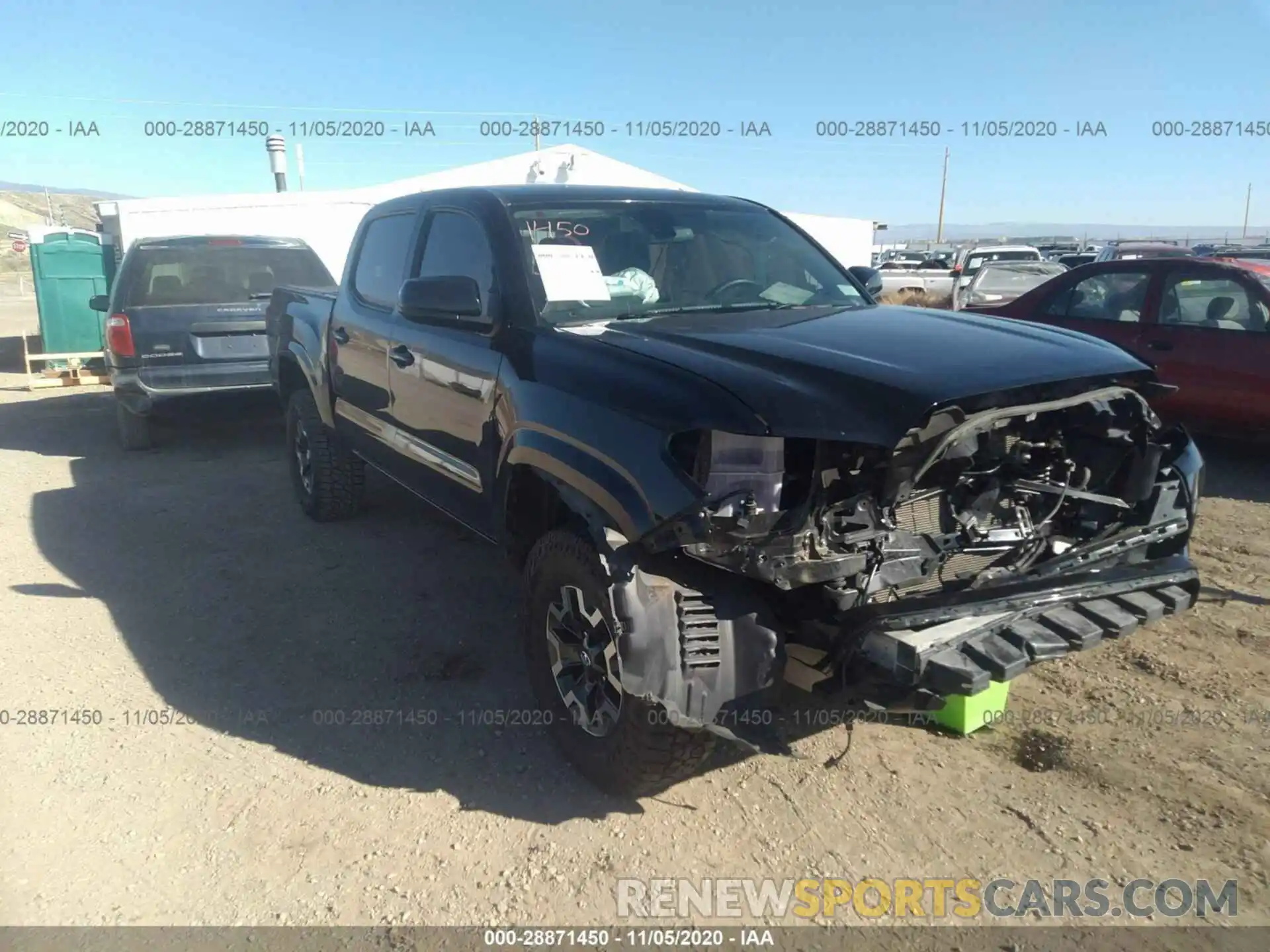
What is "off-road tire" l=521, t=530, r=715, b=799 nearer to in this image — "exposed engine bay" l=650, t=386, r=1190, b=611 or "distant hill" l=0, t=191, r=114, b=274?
"exposed engine bay" l=650, t=386, r=1190, b=611

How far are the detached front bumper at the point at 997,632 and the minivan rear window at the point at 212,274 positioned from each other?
7.04 metres

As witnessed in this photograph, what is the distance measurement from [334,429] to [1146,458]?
14.0 ft

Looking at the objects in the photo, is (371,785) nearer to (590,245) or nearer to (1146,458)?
(590,245)

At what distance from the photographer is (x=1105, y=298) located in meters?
7.70

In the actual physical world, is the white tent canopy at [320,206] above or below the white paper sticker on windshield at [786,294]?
above

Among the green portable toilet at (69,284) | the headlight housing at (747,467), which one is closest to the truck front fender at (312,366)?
the headlight housing at (747,467)

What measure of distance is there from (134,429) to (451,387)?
5895mm

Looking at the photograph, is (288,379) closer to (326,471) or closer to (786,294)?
(326,471)

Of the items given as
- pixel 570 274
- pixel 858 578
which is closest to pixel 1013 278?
pixel 570 274

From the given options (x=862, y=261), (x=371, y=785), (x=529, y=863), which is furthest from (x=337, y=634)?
(x=862, y=261)

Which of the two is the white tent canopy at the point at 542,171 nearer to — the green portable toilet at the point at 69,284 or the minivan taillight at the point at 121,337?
the green portable toilet at the point at 69,284

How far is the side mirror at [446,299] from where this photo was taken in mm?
3586

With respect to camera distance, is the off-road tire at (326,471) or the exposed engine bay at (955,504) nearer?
the exposed engine bay at (955,504)

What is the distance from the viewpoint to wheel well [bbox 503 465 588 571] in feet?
11.2
